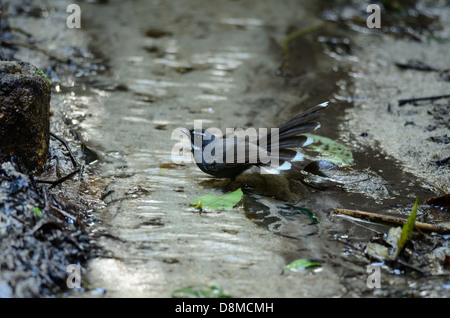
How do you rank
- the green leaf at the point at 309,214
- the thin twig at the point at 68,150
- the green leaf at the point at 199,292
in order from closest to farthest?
the green leaf at the point at 199,292 → the green leaf at the point at 309,214 → the thin twig at the point at 68,150

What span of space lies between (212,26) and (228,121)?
3.35 metres

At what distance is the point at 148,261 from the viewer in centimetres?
316

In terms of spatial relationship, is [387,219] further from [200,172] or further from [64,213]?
[64,213]

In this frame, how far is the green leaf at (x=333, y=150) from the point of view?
457cm

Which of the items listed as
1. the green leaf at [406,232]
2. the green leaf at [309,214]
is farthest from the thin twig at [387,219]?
the green leaf at [406,232]

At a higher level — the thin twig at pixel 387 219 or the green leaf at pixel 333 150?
the green leaf at pixel 333 150

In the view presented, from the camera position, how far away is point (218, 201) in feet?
12.6

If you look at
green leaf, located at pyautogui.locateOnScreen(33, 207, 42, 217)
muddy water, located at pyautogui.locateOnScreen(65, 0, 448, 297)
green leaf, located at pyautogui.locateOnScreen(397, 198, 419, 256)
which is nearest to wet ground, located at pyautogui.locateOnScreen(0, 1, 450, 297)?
muddy water, located at pyautogui.locateOnScreen(65, 0, 448, 297)

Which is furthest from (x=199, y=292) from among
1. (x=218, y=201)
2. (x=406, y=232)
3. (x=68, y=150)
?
(x=68, y=150)

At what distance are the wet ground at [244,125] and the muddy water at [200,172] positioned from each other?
14mm

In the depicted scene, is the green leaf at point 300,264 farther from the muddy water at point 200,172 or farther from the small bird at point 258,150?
the small bird at point 258,150

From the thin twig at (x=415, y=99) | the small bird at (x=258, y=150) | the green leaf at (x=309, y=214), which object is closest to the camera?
the green leaf at (x=309, y=214)

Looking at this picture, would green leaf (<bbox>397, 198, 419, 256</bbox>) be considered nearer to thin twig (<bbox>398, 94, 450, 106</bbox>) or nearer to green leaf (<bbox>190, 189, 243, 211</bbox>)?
green leaf (<bbox>190, 189, 243, 211</bbox>)
